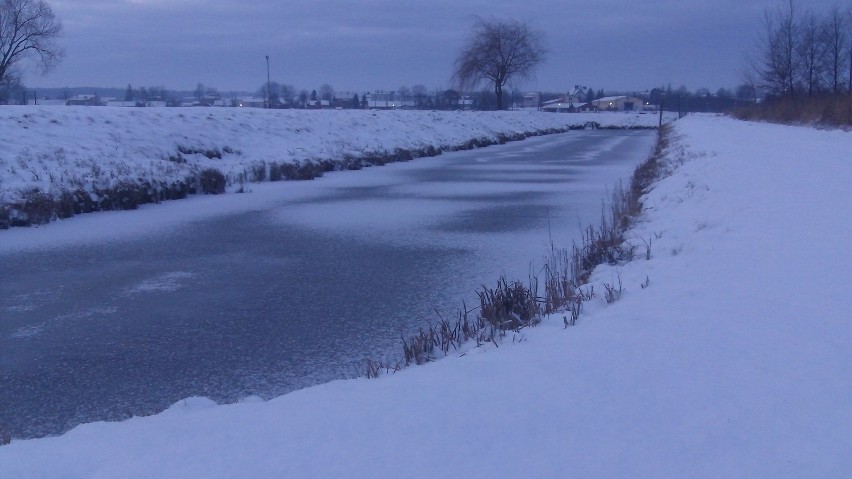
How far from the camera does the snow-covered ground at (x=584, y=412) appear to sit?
3.28 meters

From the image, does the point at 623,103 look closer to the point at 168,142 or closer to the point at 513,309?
the point at 168,142

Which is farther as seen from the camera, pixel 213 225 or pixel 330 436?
pixel 213 225

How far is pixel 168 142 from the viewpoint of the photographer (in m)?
19.8

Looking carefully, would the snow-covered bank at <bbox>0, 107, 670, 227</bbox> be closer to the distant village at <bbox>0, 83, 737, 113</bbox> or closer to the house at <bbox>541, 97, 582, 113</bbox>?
the distant village at <bbox>0, 83, 737, 113</bbox>

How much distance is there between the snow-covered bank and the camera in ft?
45.3

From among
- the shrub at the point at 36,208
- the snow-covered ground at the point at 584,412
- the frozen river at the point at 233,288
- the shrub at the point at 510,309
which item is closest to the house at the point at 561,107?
the frozen river at the point at 233,288

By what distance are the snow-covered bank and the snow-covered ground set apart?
32.8 ft

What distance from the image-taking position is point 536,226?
1211cm

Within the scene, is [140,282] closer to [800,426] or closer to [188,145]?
[800,426]

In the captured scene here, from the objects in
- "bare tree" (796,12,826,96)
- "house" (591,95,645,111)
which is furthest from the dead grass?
"house" (591,95,645,111)

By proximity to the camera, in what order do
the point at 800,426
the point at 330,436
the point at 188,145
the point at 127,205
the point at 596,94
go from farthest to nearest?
the point at 596,94 → the point at 188,145 → the point at 127,205 → the point at 330,436 → the point at 800,426

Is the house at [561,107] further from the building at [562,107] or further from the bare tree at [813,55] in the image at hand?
the bare tree at [813,55]

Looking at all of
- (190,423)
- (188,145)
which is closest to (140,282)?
(190,423)

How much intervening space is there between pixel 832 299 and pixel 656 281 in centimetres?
165
